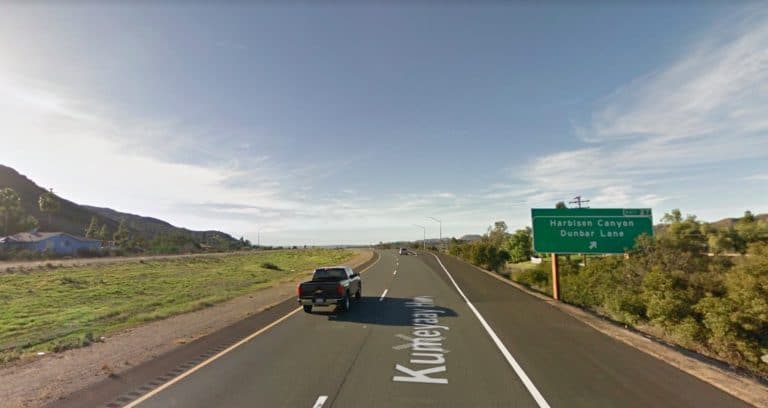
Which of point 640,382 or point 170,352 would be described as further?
point 170,352

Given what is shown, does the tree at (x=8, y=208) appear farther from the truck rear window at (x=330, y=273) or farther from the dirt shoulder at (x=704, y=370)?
the dirt shoulder at (x=704, y=370)

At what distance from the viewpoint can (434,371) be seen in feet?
25.4

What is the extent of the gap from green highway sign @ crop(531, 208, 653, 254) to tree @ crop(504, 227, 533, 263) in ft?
246

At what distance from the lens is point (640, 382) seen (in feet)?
23.5

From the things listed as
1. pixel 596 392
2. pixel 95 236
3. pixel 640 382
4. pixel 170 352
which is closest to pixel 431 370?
pixel 596 392

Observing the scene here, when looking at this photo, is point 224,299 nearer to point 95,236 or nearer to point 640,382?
point 640,382

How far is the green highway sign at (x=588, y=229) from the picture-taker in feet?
63.9

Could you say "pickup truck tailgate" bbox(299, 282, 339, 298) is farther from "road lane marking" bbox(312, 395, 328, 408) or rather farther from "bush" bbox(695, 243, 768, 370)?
"bush" bbox(695, 243, 768, 370)

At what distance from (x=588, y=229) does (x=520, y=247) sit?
7738cm

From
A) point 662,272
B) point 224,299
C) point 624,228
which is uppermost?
point 624,228

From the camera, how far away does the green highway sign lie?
1948cm

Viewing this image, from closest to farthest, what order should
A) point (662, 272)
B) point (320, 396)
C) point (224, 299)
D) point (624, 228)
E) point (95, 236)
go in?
point (320, 396) < point (662, 272) < point (624, 228) < point (224, 299) < point (95, 236)

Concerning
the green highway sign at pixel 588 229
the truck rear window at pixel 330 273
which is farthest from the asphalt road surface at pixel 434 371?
the green highway sign at pixel 588 229

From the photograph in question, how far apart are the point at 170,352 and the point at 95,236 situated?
6034 inches
